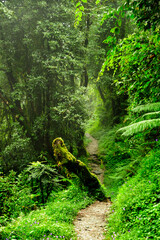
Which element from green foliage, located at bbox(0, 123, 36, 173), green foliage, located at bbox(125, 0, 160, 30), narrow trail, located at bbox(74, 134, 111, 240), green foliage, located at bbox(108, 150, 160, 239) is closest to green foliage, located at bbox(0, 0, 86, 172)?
green foliage, located at bbox(0, 123, 36, 173)

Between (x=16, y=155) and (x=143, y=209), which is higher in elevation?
(x=143, y=209)

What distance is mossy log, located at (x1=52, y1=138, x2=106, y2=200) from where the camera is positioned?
783 cm

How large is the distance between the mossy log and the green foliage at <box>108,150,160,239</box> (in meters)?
3.56

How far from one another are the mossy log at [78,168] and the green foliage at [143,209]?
3.56 metres

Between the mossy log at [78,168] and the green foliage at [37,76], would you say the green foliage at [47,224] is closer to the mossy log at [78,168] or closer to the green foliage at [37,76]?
the mossy log at [78,168]

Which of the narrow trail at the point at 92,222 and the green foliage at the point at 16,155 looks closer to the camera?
the narrow trail at the point at 92,222

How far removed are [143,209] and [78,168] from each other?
15.3ft

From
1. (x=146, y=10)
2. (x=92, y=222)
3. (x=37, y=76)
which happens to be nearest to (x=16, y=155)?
(x=37, y=76)

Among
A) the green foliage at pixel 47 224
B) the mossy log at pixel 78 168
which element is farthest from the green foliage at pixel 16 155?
the green foliage at pixel 47 224

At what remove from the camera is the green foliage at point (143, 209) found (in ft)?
9.96

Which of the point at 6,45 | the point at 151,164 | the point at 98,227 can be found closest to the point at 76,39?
the point at 6,45

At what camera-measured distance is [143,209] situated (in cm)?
358

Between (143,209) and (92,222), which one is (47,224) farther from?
(143,209)

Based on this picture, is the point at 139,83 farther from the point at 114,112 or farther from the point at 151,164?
the point at 114,112
